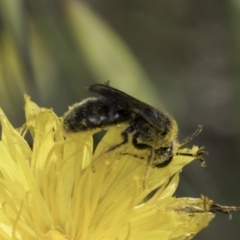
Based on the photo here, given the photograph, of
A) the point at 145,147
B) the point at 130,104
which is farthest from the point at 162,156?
the point at 130,104

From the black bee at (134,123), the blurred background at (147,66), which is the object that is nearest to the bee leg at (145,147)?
the black bee at (134,123)

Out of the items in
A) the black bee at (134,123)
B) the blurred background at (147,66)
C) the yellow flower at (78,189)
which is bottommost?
the yellow flower at (78,189)

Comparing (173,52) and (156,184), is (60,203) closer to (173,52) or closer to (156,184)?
(156,184)

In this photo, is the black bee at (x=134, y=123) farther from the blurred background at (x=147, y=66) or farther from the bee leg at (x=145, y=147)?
the blurred background at (x=147, y=66)

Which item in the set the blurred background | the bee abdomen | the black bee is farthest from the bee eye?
the blurred background

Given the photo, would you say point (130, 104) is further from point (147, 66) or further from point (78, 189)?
point (147, 66)

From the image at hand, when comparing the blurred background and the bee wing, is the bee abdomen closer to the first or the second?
the bee wing

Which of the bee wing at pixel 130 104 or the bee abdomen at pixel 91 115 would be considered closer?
the bee wing at pixel 130 104
